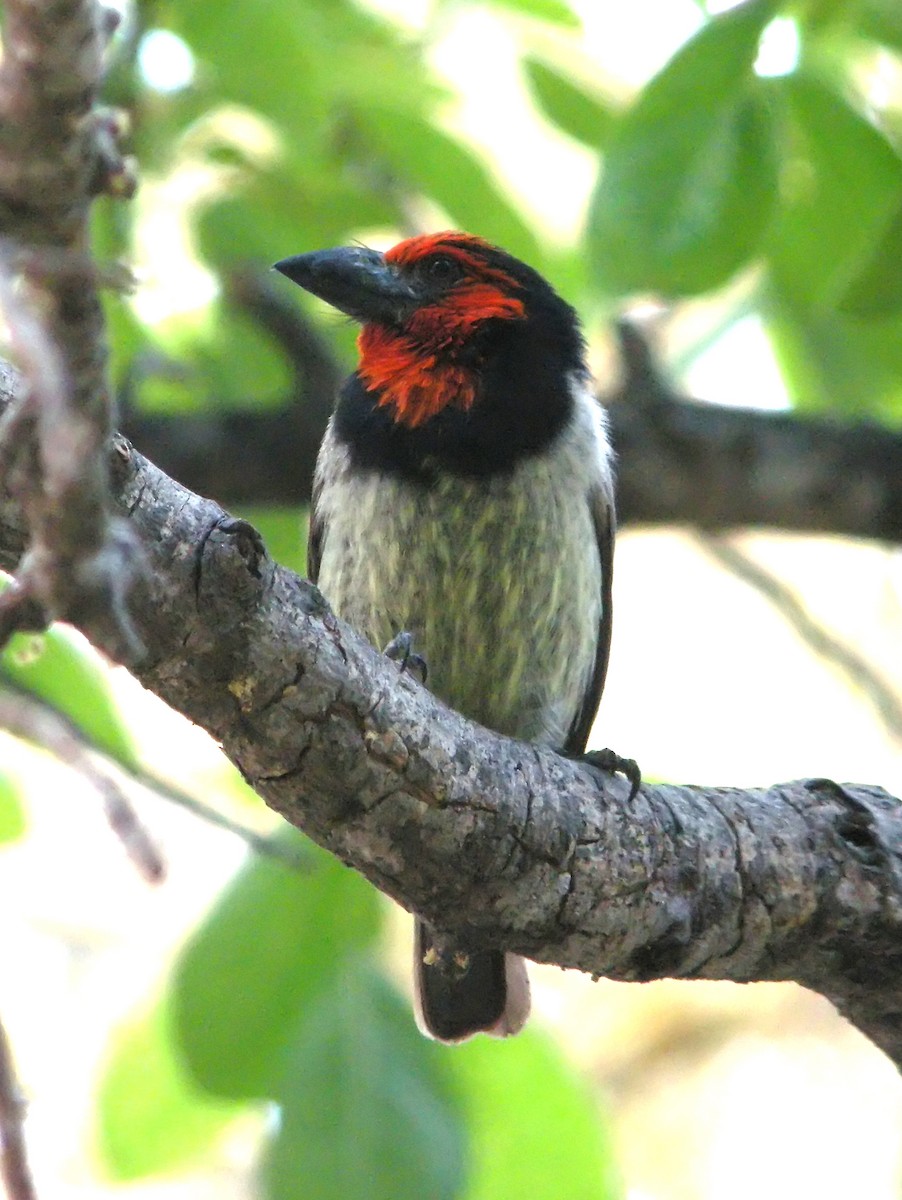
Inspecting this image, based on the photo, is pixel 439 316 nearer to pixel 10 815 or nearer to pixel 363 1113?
pixel 10 815

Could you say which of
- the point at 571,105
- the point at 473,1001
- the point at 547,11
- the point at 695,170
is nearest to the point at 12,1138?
the point at 473,1001

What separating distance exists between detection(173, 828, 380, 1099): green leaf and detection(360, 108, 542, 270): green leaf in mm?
1342

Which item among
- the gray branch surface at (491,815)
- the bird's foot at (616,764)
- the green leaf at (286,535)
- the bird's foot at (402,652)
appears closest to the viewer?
the gray branch surface at (491,815)

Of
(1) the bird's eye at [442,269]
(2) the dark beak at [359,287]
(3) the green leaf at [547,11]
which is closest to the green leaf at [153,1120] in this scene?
(2) the dark beak at [359,287]

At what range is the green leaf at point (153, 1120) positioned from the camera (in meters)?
3.24

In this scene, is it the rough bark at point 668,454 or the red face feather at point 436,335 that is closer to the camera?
the red face feather at point 436,335

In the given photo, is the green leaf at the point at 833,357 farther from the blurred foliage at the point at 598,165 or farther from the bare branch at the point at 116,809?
the bare branch at the point at 116,809

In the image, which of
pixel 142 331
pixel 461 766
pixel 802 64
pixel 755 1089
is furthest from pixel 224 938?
pixel 755 1089

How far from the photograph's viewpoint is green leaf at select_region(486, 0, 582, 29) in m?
3.17

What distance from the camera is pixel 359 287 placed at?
11.0ft

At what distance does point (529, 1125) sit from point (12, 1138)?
7.08 feet

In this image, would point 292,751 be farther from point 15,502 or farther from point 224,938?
point 224,938

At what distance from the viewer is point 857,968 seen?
2525 millimetres

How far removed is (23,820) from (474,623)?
35.7 inches
